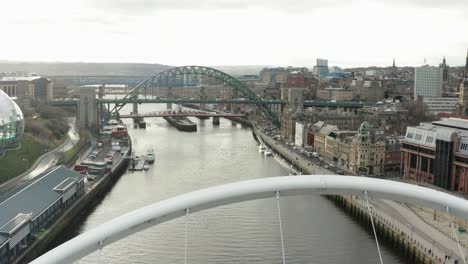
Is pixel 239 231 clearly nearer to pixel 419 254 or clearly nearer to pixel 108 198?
pixel 419 254

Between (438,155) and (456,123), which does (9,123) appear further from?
(456,123)

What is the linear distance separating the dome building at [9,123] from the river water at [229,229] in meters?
2.35

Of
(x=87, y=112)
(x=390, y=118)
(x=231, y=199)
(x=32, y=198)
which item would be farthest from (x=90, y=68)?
(x=231, y=199)

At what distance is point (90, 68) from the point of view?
359 ft

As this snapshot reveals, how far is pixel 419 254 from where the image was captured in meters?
8.70

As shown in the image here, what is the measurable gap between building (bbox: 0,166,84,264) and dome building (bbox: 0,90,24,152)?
1.29m

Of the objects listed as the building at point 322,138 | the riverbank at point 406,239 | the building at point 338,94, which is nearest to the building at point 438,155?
the riverbank at point 406,239

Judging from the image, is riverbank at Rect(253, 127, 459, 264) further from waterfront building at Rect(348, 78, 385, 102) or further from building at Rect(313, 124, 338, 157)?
waterfront building at Rect(348, 78, 385, 102)

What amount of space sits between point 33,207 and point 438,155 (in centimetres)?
855

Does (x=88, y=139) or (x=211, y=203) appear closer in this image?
(x=211, y=203)

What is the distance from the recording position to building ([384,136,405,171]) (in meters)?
15.9

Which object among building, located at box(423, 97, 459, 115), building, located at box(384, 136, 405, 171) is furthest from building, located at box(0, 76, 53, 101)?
building, located at box(384, 136, 405, 171)

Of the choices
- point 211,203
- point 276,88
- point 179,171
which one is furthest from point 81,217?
point 276,88

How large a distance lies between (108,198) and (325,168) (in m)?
6.20
